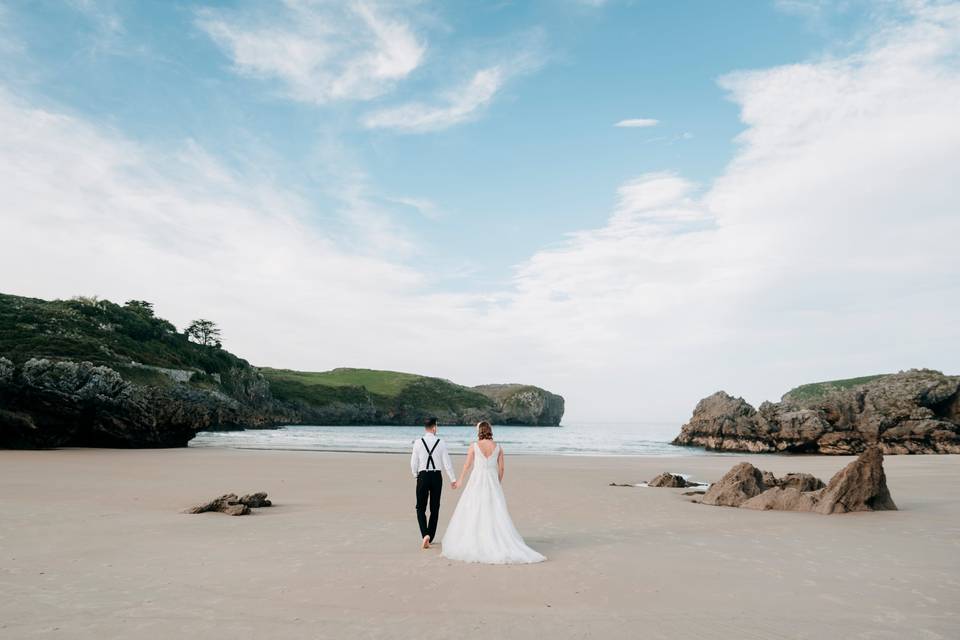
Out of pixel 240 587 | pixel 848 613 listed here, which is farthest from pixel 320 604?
pixel 848 613

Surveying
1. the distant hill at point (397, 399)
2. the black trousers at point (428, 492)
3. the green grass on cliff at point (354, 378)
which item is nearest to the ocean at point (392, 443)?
the black trousers at point (428, 492)

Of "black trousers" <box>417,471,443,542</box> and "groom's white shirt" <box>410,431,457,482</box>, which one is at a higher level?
"groom's white shirt" <box>410,431,457,482</box>

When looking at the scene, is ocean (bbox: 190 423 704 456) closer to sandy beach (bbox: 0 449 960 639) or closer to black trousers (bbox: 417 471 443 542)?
sandy beach (bbox: 0 449 960 639)

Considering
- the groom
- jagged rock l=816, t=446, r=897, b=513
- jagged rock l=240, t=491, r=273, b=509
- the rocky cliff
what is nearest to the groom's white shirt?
the groom

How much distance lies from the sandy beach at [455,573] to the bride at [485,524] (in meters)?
0.35

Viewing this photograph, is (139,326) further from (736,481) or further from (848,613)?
(848,613)

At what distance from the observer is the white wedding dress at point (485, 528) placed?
9.33 metres

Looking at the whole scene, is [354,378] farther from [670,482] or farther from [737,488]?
[737,488]

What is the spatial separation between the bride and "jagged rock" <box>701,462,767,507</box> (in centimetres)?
1011

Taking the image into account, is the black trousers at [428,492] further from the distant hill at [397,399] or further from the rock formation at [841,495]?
the distant hill at [397,399]

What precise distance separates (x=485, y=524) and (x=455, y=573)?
1192mm

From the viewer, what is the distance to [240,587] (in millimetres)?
7668

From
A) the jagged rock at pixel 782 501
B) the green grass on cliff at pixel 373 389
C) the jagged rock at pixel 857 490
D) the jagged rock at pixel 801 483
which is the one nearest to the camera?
the jagged rock at pixel 857 490

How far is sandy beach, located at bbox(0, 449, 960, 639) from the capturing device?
6.38 meters
